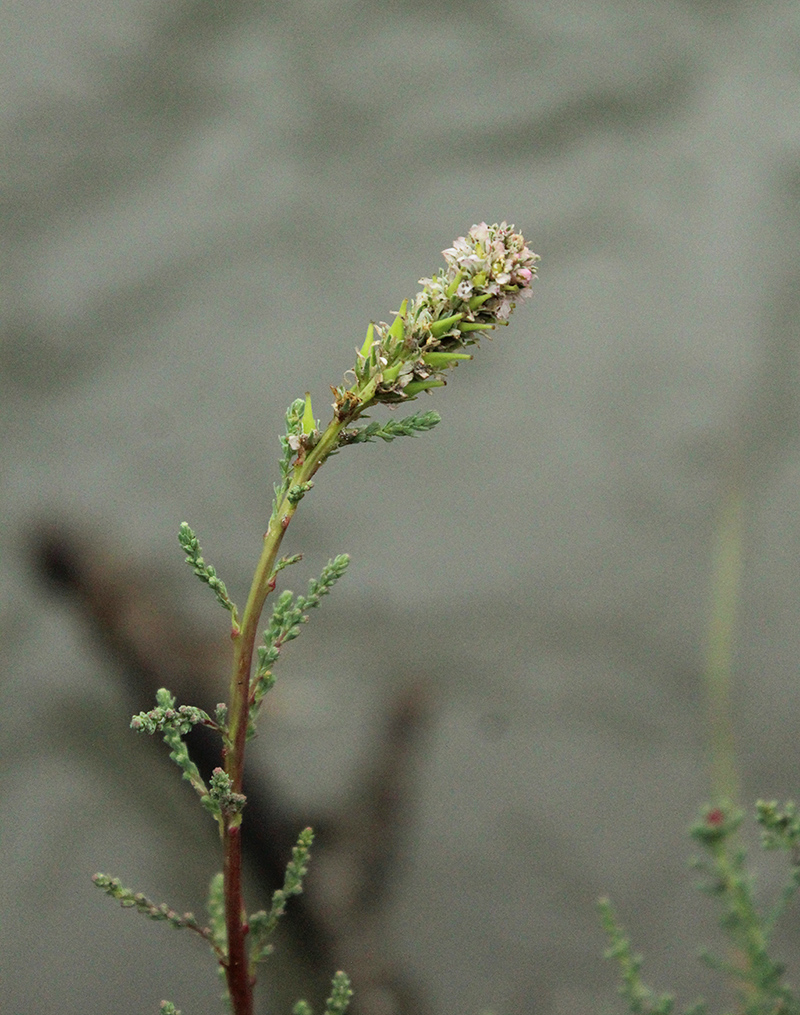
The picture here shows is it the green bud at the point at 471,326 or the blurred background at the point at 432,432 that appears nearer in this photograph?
the green bud at the point at 471,326

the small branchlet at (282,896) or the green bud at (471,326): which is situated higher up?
the green bud at (471,326)

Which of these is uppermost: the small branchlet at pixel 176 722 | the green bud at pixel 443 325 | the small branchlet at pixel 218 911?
the green bud at pixel 443 325

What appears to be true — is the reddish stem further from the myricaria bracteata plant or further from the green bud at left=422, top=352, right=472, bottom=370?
the green bud at left=422, top=352, right=472, bottom=370

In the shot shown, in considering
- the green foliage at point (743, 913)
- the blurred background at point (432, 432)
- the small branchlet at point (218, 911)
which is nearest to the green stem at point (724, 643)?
the blurred background at point (432, 432)

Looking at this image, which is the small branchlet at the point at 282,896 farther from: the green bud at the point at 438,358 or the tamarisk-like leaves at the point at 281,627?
the green bud at the point at 438,358

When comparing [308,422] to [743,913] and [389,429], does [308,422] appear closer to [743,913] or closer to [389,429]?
[389,429]

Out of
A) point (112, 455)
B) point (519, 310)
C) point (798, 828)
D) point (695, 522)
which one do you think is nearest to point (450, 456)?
point (519, 310)

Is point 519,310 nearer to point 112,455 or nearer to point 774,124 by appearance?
point 774,124
